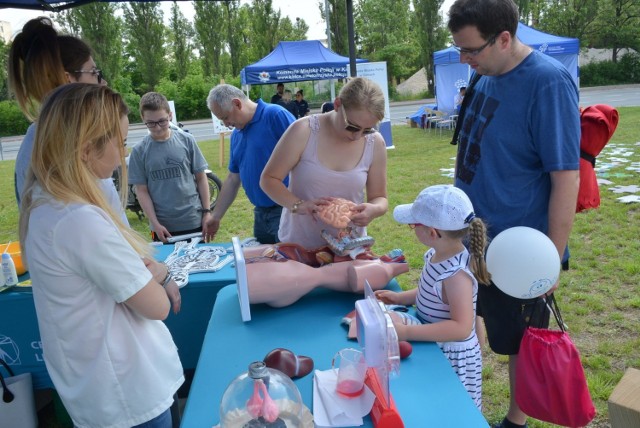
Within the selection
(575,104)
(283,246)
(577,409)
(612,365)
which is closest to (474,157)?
(575,104)

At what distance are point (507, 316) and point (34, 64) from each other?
1925mm

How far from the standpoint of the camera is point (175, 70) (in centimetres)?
2725

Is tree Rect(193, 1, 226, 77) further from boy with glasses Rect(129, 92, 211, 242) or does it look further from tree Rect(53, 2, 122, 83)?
boy with glasses Rect(129, 92, 211, 242)

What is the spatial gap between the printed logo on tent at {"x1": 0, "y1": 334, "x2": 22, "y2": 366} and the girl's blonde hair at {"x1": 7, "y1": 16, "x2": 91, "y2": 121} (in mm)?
1137

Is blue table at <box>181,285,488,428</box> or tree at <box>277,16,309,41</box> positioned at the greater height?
tree at <box>277,16,309,41</box>

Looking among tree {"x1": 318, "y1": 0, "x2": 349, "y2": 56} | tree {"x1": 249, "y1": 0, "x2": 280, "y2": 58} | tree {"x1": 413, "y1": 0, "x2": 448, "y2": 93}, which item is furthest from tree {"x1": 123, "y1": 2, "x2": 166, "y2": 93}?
tree {"x1": 413, "y1": 0, "x2": 448, "y2": 93}

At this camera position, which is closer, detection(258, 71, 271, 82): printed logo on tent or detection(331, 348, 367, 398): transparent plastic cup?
detection(331, 348, 367, 398): transparent plastic cup

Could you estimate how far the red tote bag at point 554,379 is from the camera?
1562 millimetres

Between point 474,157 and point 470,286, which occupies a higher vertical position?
point 474,157

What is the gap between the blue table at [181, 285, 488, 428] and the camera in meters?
1.13

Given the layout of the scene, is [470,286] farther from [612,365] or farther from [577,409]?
[612,365]

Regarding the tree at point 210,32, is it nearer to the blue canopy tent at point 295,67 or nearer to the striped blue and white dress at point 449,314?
the blue canopy tent at point 295,67

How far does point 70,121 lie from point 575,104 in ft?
4.83

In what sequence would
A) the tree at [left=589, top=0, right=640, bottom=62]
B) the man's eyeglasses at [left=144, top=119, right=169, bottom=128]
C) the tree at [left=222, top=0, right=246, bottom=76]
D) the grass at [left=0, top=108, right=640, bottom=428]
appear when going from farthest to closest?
the tree at [left=589, top=0, right=640, bottom=62]
the tree at [left=222, top=0, right=246, bottom=76]
the man's eyeglasses at [left=144, top=119, right=169, bottom=128]
the grass at [left=0, top=108, right=640, bottom=428]
